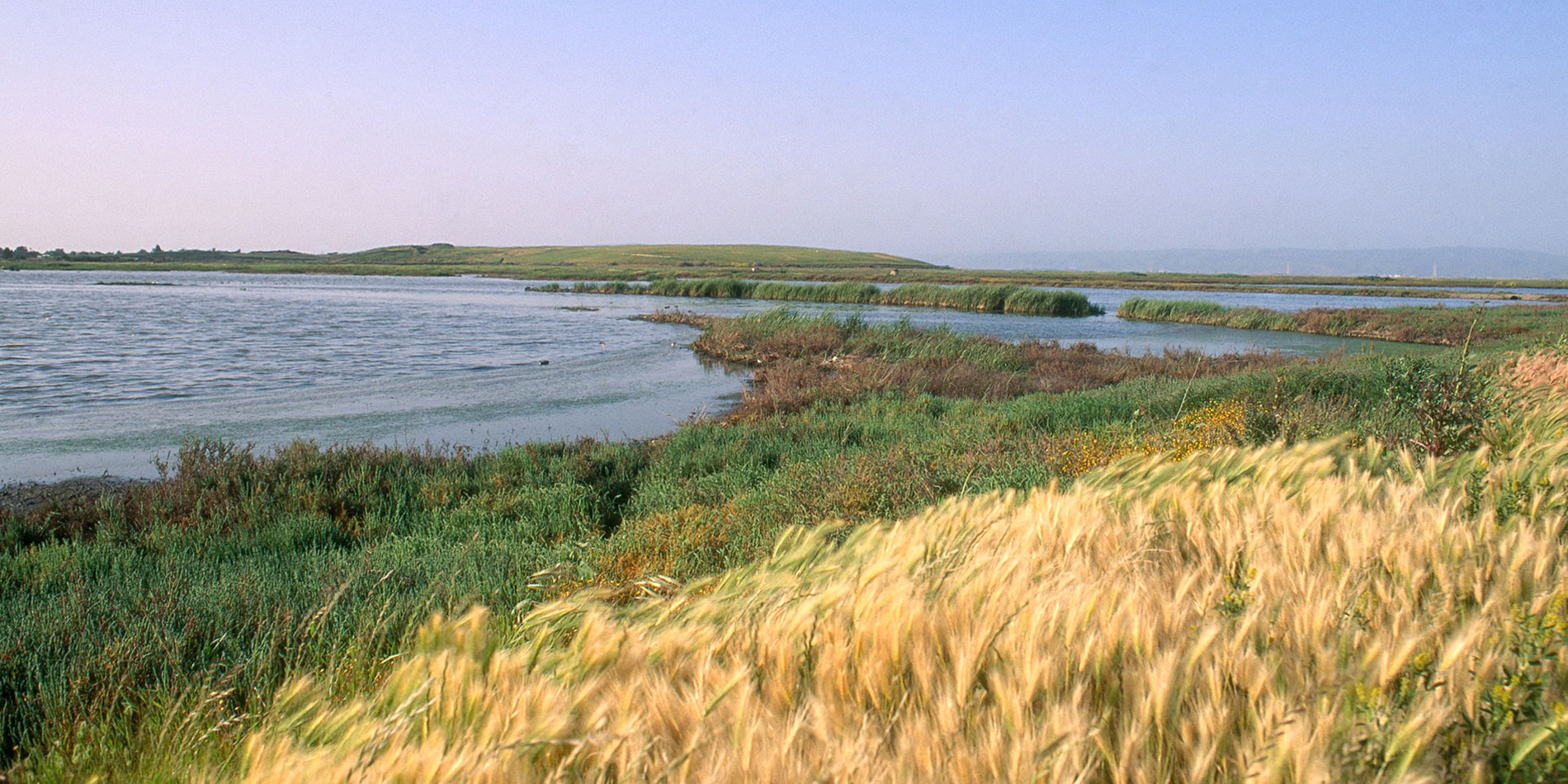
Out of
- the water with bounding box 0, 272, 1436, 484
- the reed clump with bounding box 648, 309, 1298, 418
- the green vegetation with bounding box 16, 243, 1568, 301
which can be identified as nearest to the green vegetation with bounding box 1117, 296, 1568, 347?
the water with bounding box 0, 272, 1436, 484

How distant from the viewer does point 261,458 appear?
819 centimetres

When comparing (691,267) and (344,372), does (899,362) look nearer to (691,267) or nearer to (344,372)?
(344,372)

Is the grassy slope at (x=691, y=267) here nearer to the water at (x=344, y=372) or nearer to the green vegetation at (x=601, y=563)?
the water at (x=344, y=372)

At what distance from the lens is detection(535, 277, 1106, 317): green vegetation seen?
41.7m

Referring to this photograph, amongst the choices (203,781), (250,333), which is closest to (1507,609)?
(203,781)

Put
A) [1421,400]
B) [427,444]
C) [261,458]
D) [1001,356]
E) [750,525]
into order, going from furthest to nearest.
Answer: [1001,356] → [427,444] → [261,458] → [750,525] → [1421,400]

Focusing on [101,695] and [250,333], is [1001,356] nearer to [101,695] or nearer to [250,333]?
[101,695]

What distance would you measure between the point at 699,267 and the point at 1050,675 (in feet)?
333

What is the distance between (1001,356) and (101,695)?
18381 mm

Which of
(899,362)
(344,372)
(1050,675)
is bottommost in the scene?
(344,372)

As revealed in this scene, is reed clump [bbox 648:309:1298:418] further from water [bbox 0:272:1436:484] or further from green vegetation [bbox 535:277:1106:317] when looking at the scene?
green vegetation [bbox 535:277:1106:317]

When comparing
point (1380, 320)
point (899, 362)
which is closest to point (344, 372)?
point (899, 362)

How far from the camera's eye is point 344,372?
59.7 ft

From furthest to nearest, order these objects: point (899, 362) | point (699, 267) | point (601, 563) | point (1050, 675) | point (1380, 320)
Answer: point (699, 267) < point (1380, 320) < point (899, 362) < point (601, 563) < point (1050, 675)
